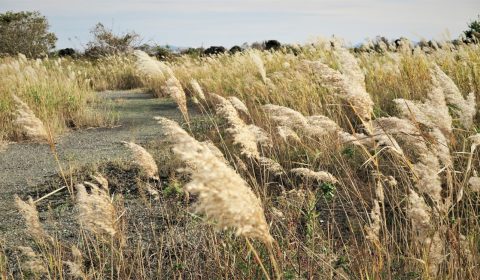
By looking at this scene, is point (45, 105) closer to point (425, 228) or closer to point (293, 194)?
point (293, 194)

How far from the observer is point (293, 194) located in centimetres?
302

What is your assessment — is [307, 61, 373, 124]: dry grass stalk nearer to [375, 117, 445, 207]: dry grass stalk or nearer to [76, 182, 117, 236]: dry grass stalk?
[375, 117, 445, 207]: dry grass stalk

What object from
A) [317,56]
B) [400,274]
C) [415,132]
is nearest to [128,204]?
[400,274]

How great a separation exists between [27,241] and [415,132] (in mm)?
2320

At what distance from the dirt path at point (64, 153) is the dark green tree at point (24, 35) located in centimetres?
1849

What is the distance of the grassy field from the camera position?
1.57 metres

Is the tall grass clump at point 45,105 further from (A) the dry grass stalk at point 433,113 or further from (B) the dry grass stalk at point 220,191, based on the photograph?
(B) the dry grass stalk at point 220,191

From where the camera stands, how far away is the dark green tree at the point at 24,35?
2452 centimetres

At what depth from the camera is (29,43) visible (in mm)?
25422

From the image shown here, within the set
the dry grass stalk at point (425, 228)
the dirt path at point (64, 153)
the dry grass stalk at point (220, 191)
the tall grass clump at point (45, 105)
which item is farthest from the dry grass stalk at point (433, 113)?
the tall grass clump at point (45, 105)

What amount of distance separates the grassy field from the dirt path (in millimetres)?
261

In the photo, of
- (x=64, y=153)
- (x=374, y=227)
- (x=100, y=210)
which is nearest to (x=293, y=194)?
(x=374, y=227)

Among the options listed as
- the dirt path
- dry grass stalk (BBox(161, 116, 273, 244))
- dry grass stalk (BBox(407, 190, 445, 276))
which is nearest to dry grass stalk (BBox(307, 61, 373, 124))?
dry grass stalk (BBox(407, 190, 445, 276))

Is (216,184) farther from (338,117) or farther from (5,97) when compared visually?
(5,97)
